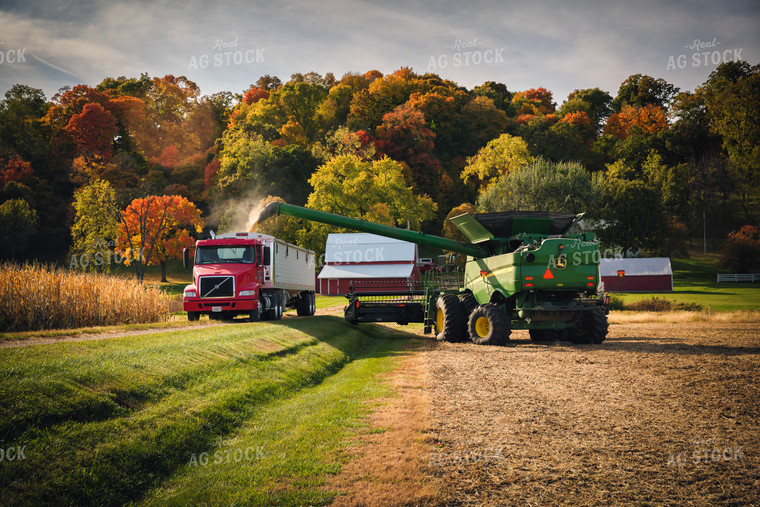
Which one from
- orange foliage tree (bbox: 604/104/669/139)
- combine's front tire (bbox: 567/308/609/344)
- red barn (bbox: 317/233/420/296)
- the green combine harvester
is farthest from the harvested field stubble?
orange foliage tree (bbox: 604/104/669/139)

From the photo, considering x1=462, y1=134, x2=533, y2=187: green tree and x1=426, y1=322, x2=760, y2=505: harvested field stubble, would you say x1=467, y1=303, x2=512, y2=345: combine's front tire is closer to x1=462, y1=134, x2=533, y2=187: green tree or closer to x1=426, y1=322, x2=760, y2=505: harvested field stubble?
x1=426, y1=322, x2=760, y2=505: harvested field stubble

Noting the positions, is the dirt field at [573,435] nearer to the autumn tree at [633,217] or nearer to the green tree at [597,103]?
the autumn tree at [633,217]

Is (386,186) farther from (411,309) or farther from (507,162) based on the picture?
(411,309)

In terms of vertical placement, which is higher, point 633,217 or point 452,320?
point 633,217

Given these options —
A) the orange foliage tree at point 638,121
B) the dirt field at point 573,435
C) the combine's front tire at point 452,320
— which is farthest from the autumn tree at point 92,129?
the orange foliage tree at point 638,121

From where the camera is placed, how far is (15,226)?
219 feet

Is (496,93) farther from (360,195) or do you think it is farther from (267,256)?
(267,256)

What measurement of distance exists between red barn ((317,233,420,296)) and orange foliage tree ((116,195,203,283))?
1414cm

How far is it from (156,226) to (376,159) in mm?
33611

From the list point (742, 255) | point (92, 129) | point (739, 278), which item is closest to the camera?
point (739, 278)

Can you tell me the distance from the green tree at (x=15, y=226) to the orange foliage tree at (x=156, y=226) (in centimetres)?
1761

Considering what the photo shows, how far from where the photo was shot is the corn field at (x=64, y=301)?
15.7 metres

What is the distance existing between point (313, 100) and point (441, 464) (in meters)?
98.2

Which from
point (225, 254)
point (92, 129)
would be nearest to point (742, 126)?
point (225, 254)
